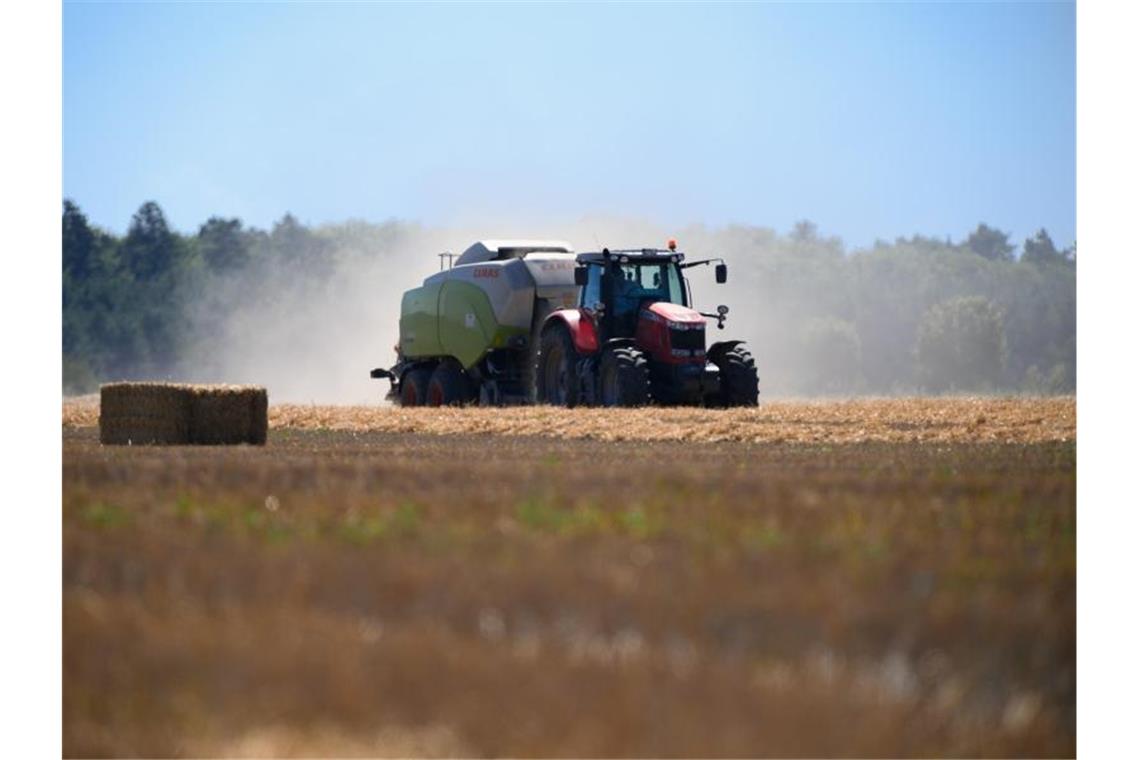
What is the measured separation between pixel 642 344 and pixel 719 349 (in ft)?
3.64

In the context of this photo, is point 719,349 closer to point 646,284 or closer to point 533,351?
point 646,284

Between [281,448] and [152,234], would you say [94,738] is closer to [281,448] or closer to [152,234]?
[281,448]

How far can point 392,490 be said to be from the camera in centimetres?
822

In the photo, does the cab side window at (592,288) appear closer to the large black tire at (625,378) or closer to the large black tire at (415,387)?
the large black tire at (625,378)

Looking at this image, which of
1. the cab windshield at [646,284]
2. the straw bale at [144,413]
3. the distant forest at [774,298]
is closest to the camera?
the straw bale at [144,413]

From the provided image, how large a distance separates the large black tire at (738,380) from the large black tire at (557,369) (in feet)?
6.35

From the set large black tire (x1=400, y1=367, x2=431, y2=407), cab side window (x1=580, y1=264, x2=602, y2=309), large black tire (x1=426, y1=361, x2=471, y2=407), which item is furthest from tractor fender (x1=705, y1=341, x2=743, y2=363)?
large black tire (x1=400, y1=367, x2=431, y2=407)

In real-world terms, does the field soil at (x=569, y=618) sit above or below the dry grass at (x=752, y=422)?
below

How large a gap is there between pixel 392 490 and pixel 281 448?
5626mm

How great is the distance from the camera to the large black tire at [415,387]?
87.6 feet

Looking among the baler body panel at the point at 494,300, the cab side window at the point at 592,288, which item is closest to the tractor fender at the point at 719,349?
the cab side window at the point at 592,288

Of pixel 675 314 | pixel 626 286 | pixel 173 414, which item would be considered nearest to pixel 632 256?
pixel 626 286
